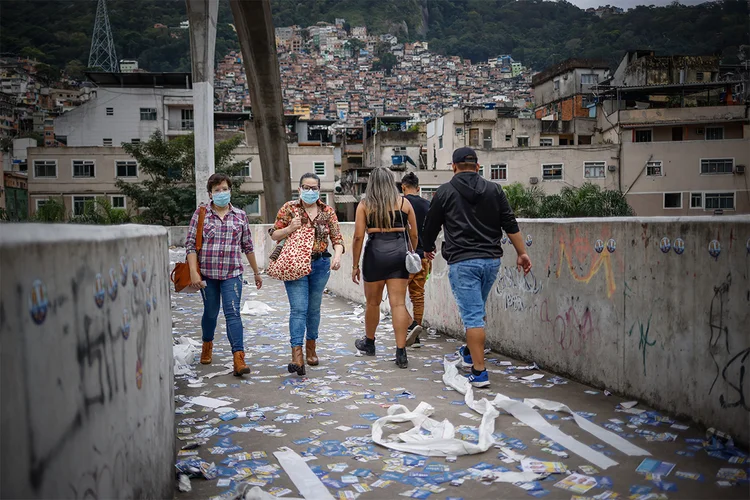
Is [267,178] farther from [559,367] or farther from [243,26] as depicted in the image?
[559,367]

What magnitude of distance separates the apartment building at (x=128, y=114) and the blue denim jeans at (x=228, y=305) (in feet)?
228

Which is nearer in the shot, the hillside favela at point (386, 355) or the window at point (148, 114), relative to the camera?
the hillside favela at point (386, 355)

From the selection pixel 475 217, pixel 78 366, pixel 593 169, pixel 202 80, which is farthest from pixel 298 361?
pixel 593 169

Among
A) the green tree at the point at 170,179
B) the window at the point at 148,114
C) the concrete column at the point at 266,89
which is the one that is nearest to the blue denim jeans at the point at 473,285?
the concrete column at the point at 266,89

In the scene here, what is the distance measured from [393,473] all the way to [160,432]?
1.37 m

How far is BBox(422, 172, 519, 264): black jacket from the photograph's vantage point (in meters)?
6.50

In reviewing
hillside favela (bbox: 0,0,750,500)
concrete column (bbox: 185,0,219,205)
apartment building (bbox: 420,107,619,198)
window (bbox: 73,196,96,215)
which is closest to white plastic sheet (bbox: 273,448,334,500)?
hillside favela (bbox: 0,0,750,500)

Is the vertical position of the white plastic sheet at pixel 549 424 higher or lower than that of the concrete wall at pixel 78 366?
lower

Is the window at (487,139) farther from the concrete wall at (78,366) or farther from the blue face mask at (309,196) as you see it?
the concrete wall at (78,366)

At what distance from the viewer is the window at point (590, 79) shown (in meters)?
81.1

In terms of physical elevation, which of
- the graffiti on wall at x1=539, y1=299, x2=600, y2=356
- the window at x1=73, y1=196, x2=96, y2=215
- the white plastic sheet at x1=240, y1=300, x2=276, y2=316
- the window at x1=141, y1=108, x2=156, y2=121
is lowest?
the white plastic sheet at x1=240, y1=300, x2=276, y2=316

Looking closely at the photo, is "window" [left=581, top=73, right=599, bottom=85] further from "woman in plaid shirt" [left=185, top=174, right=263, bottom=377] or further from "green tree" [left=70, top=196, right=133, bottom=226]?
"woman in plaid shirt" [left=185, top=174, right=263, bottom=377]

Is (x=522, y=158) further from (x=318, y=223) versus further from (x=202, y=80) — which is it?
(x=318, y=223)

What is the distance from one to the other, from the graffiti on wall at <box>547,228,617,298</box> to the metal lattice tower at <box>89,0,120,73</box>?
4915 inches
